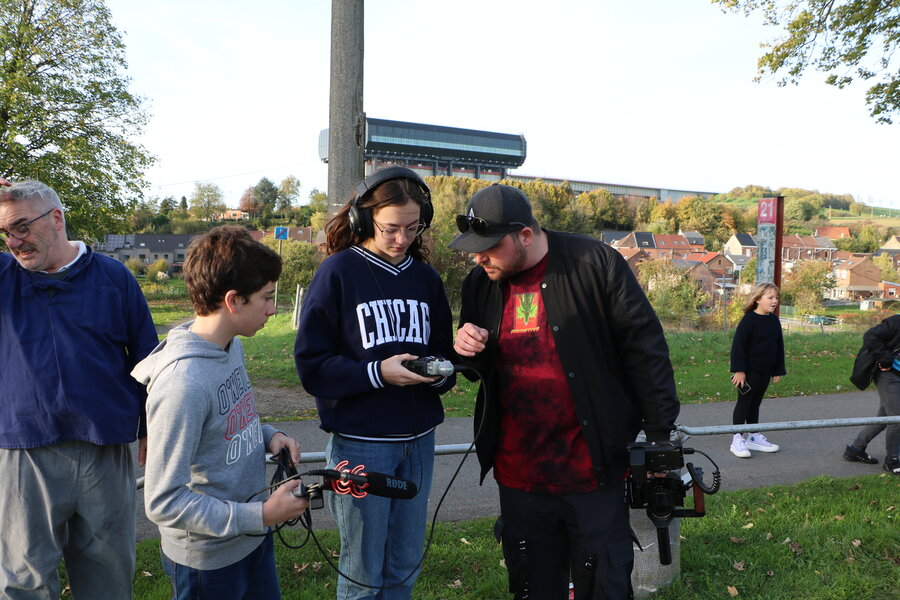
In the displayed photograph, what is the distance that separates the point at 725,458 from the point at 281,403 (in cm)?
634

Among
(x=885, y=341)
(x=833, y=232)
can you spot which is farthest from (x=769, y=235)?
(x=833, y=232)

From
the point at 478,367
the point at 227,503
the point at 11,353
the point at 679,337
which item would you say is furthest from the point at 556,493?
the point at 679,337

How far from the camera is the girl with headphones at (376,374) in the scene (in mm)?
2707

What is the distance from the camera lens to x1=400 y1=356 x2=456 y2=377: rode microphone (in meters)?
2.55

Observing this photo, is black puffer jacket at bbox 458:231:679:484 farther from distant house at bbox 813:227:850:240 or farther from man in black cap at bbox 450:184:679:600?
distant house at bbox 813:227:850:240

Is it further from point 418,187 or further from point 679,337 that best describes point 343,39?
point 679,337

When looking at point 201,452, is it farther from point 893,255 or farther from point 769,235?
point 893,255

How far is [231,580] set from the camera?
2398 mm

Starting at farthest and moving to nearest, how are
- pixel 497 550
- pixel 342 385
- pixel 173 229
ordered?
pixel 173 229 < pixel 497 550 < pixel 342 385

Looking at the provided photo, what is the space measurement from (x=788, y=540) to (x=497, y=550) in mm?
2144

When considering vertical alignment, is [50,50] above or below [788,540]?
above

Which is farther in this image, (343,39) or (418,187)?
(343,39)

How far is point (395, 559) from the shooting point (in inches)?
113

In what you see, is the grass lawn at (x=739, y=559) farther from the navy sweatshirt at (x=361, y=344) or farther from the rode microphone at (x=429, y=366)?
the rode microphone at (x=429, y=366)
